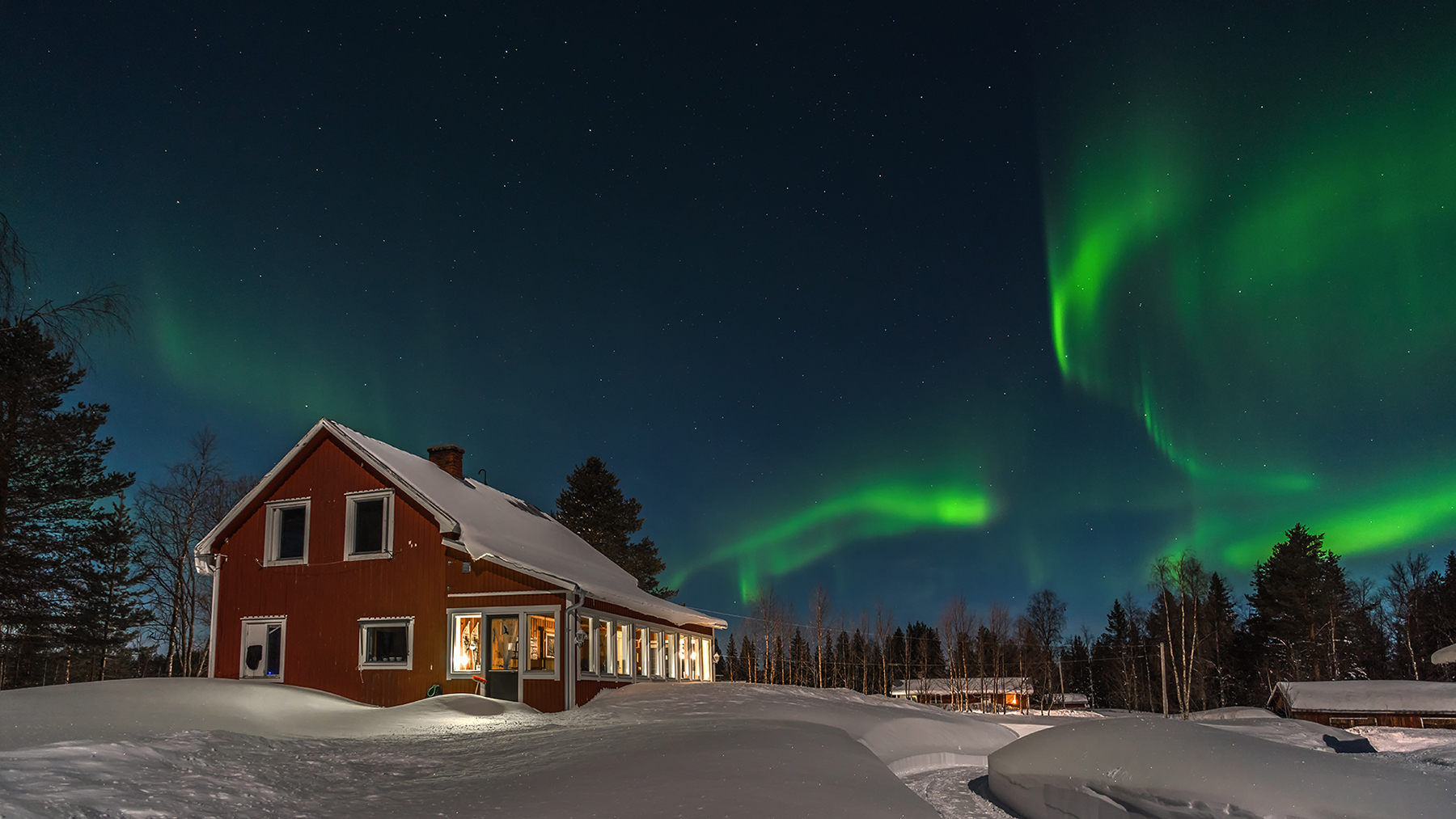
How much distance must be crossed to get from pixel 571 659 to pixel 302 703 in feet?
19.2

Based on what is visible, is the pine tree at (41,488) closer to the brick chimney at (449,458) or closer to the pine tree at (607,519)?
the brick chimney at (449,458)

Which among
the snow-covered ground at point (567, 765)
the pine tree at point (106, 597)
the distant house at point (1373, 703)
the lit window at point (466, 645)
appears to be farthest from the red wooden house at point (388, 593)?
the distant house at point (1373, 703)

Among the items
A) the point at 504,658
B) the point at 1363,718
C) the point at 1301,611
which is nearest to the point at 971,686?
the point at 1301,611

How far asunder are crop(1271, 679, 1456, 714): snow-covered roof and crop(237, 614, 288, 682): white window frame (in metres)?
34.8

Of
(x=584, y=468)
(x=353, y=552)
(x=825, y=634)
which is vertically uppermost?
(x=584, y=468)

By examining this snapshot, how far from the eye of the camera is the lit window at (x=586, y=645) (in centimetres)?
2159

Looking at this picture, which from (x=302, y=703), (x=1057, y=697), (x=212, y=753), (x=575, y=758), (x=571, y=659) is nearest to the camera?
(x=212, y=753)

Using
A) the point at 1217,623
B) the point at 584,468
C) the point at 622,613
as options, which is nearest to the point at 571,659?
the point at 622,613

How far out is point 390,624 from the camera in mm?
21016

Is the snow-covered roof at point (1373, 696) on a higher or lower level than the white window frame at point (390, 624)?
lower

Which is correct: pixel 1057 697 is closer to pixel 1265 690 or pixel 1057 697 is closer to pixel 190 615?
pixel 1265 690

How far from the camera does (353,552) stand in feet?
71.4

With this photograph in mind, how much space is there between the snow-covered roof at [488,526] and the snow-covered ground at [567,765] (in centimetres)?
463

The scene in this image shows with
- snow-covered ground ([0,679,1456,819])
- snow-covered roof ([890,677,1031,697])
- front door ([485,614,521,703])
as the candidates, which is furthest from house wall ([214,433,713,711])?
snow-covered roof ([890,677,1031,697])
